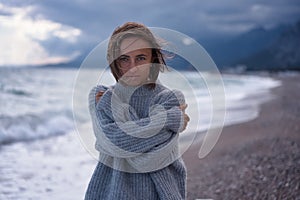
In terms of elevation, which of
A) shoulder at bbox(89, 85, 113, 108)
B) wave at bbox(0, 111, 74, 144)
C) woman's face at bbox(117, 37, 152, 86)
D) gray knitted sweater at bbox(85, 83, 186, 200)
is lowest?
gray knitted sweater at bbox(85, 83, 186, 200)

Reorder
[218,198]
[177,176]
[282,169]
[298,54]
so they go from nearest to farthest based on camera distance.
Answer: [177,176] < [218,198] < [282,169] < [298,54]

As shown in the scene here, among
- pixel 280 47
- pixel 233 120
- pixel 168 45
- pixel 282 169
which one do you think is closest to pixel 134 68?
pixel 168 45

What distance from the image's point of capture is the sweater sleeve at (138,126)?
2006 millimetres

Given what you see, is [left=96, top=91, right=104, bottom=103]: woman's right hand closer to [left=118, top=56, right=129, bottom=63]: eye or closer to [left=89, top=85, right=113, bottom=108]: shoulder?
[left=89, top=85, right=113, bottom=108]: shoulder

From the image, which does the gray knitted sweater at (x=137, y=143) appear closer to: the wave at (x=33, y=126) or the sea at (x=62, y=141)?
the sea at (x=62, y=141)

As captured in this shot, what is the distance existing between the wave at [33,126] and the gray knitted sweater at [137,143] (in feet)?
24.1

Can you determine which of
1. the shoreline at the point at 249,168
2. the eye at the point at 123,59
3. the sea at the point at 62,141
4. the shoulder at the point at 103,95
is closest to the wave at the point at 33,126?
the sea at the point at 62,141

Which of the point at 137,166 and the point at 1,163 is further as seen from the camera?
the point at 1,163

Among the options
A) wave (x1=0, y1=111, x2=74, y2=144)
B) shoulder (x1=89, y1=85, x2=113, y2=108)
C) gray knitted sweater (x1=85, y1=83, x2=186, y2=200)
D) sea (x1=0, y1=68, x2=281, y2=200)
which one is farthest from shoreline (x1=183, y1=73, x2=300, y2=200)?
wave (x1=0, y1=111, x2=74, y2=144)

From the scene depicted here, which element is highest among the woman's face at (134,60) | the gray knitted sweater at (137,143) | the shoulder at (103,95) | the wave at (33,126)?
the wave at (33,126)

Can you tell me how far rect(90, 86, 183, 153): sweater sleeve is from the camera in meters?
2.01

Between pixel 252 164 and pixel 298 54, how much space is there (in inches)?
5216

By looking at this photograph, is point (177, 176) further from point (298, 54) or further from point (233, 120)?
point (298, 54)

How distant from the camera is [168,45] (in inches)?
85.2
